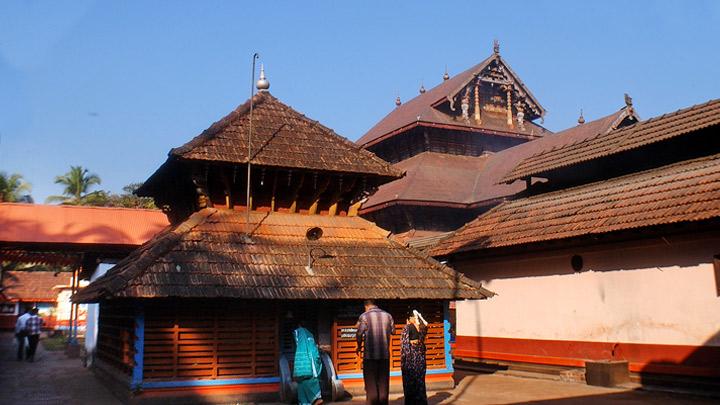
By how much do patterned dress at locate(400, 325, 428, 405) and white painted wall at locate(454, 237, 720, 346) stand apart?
6.07 m

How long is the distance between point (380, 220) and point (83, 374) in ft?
43.2

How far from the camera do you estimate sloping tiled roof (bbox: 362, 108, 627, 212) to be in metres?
25.6

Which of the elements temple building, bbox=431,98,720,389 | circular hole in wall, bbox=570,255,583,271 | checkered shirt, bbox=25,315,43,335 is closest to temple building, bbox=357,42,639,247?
temple building, bbox=431,98,720,389

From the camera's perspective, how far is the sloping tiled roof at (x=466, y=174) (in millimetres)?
25578

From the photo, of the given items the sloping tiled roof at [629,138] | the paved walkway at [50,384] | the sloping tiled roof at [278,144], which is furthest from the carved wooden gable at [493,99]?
the paved walkway at [50,384]

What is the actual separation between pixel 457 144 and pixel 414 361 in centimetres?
2121

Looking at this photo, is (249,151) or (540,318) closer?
(249,151)

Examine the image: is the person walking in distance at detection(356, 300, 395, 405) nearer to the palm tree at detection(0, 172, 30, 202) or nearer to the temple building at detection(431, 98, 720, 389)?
the temple building at detection(431, 98, 720, 389)

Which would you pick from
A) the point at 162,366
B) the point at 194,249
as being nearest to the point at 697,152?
the point at 194,249

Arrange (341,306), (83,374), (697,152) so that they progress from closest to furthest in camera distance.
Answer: (341,306), (697,152), (83,374)

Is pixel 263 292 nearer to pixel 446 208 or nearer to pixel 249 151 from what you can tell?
pixel 249 151

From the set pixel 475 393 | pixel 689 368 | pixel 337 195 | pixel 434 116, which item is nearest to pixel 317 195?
pixel 337 195

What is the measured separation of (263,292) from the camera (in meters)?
12.1

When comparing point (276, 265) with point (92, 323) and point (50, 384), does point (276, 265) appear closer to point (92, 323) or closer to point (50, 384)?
point (50, 384)
